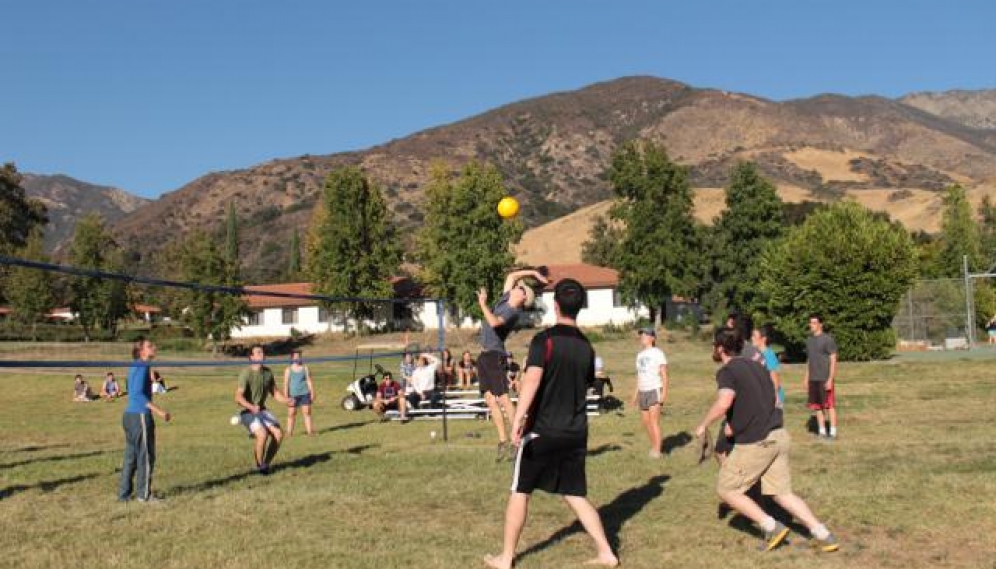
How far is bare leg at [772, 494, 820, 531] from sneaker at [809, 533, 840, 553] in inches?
6.4

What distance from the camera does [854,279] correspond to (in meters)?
34.8

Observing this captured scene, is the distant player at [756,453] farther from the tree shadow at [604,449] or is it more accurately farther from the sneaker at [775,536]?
the tree shadow at [604,449]

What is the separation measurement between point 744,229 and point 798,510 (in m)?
49.8

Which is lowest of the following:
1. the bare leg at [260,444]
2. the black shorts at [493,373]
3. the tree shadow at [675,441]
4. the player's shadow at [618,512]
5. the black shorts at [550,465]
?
the tree shadow at [675,441]

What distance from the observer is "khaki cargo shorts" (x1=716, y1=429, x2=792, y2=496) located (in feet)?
24.5

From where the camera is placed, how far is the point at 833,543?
7480mm

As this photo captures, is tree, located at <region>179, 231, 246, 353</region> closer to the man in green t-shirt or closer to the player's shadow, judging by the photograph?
the man in green t-shirt

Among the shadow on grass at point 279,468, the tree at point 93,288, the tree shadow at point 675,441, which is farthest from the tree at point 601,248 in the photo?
→ the shadow on grass at point 279,468

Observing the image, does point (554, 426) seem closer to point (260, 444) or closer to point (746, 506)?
point (746, 506)

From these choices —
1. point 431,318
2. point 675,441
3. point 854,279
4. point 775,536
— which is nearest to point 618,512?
point 775,536

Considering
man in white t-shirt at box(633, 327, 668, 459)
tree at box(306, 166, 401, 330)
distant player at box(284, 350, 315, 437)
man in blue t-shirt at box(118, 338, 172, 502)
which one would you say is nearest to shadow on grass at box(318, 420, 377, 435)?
distant player at box(284, 350, 315, 437)

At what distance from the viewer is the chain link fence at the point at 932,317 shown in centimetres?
4003

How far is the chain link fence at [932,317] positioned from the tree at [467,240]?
26929 millimetres

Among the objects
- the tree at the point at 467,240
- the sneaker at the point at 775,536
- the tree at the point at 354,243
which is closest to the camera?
the sneaker at the point at 775,536
